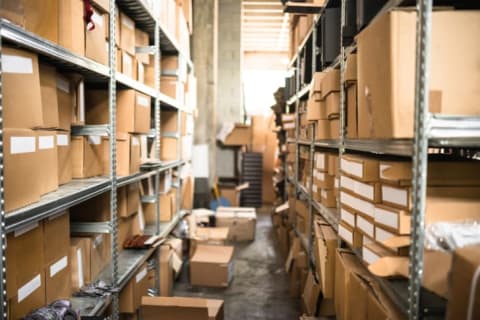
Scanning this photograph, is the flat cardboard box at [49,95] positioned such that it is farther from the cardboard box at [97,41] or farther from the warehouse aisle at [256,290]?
the warehouse aisle at [256,290]

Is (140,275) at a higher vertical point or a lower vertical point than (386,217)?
lower

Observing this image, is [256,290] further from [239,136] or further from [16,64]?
[239,136]

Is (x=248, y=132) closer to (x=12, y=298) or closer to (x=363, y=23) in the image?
(x=363, y=23)

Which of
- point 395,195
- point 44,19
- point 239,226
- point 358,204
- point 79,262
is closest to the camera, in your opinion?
point 395,195

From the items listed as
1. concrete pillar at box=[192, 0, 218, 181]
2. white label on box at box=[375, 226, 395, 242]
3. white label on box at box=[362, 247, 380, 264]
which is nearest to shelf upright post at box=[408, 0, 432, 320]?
white label on box at box=[375, 226, 395, 242]

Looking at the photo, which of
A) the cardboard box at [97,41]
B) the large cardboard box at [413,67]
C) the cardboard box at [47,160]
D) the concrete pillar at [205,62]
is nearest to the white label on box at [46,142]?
the cardboard box at [47,160]

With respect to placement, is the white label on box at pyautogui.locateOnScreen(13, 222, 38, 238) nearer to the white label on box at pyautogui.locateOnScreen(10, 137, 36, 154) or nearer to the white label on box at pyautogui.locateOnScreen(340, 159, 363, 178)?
the white label on box at pyautogui.locateOnScreen(10, 137, 36, 154)

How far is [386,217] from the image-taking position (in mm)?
1420

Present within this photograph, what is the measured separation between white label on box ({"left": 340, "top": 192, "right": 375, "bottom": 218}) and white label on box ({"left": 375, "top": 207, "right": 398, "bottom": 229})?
0.06 metres

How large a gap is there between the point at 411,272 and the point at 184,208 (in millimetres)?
3630

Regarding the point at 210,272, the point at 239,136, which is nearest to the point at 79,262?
the point at 210,272

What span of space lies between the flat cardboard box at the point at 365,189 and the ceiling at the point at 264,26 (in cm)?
600

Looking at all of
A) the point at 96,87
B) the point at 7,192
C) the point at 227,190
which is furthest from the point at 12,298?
the point at 227,190

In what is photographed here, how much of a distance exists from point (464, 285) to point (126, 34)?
223 cm
